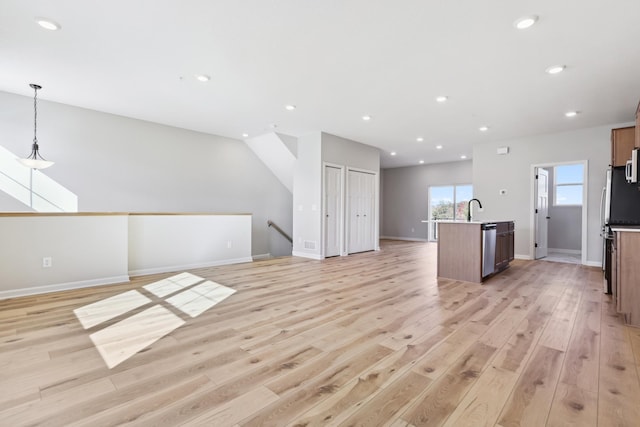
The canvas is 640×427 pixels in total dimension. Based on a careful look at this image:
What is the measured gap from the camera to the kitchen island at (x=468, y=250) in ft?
14.4

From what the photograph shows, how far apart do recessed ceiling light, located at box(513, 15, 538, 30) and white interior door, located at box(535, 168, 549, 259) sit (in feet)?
16.0

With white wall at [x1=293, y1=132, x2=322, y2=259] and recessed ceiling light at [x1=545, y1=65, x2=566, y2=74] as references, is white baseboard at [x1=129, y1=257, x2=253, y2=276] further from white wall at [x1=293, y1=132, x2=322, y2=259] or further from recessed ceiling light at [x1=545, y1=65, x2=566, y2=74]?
recessed ceiling light at [x1=545, y1=65, x2=566, y2=74]

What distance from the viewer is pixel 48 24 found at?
282cm

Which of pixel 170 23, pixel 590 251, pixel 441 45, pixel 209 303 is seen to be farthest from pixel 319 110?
pixel 590 251

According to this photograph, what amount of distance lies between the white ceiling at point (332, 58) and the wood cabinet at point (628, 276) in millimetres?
1929

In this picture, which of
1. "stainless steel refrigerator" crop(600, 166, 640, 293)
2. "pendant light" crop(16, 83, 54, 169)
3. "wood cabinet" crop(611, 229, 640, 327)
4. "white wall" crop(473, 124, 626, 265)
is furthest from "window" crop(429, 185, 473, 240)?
"pendant light" crop(16, 83, 54, 169)

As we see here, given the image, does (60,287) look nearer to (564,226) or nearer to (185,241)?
(185,241)

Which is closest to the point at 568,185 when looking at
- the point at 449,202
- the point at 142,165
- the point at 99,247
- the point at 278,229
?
the point at 449,202

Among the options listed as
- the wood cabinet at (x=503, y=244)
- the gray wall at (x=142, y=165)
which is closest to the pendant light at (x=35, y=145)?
the gray wall at (x=142, y=165)

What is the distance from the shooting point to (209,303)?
3449 millimetres

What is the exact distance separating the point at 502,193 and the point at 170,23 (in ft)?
23.1

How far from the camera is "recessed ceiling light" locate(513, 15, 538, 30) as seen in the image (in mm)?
2656

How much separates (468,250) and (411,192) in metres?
7.06

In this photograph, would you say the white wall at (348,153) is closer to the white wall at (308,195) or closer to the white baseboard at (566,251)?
the white wall at (308,195)
